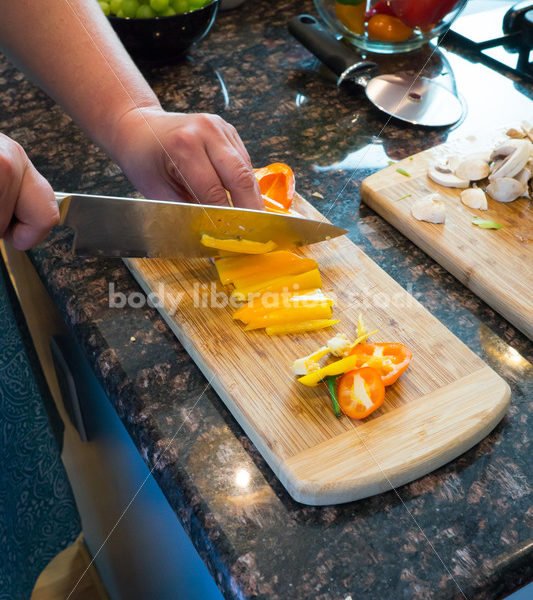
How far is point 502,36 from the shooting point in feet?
5.80

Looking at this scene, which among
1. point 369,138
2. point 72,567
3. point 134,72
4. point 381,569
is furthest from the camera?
point 72,567

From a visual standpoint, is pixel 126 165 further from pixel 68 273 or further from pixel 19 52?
pixel 19 52

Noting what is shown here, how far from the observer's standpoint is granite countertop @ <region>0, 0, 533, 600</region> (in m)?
0.75

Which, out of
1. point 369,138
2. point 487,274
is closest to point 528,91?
point 369,138

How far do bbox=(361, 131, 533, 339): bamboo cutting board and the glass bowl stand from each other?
43cm

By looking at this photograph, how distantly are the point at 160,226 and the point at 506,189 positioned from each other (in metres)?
0.69

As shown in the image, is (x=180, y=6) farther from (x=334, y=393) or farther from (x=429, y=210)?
(x=334, y=393)

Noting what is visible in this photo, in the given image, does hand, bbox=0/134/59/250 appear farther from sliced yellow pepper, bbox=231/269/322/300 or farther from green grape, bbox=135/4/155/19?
green grape, bbox=135/4/155/19

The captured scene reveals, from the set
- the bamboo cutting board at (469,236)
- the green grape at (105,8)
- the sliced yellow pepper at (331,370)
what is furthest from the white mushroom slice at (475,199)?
the green grape at (105,8)

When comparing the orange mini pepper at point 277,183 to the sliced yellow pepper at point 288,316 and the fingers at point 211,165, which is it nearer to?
the fingers at point 211,165

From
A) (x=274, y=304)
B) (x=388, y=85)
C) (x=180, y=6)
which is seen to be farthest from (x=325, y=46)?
(x=274, y=304)

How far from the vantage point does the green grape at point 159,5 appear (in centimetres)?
149

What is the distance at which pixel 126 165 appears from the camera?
3.94 ft

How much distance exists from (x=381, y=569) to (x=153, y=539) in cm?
56
